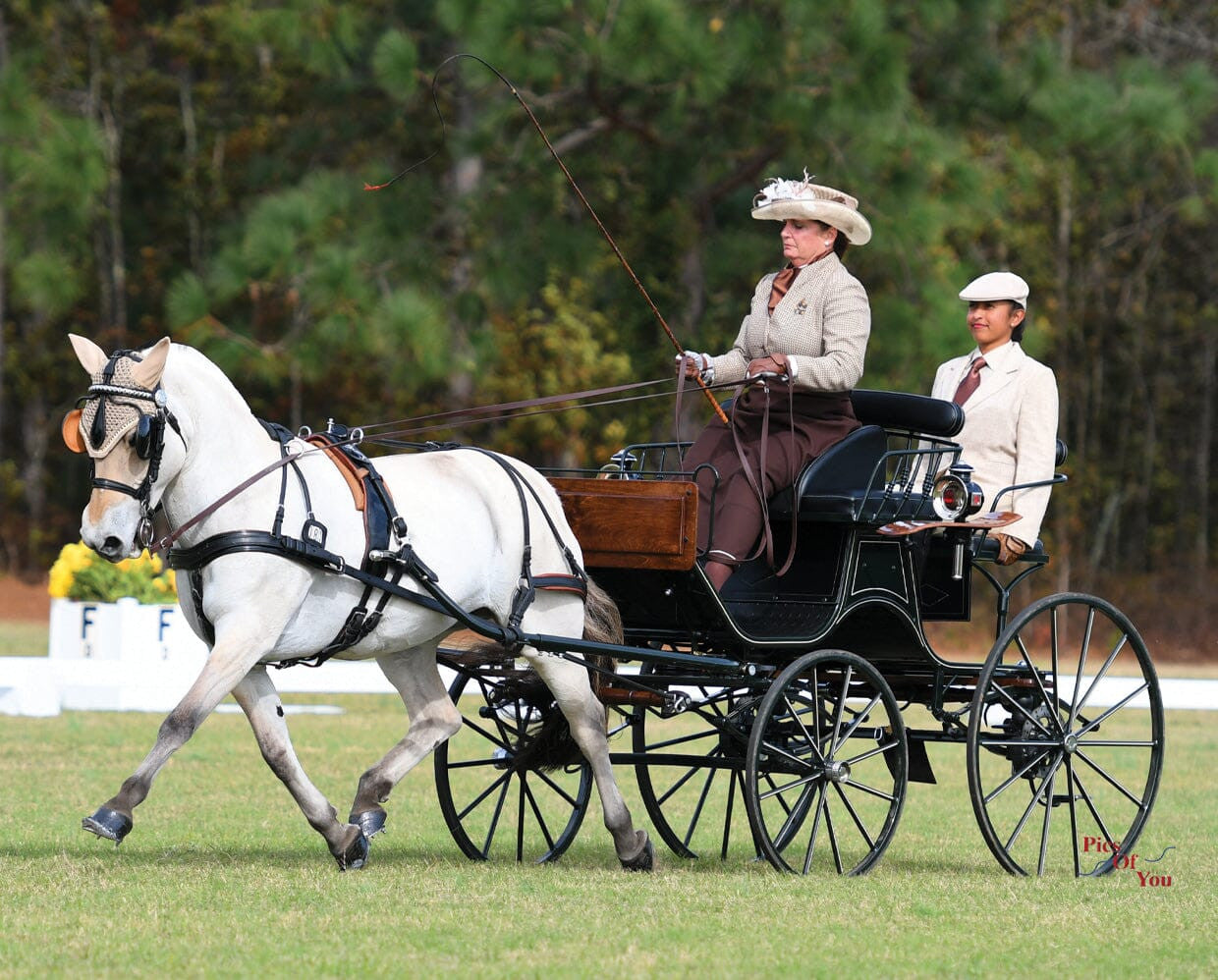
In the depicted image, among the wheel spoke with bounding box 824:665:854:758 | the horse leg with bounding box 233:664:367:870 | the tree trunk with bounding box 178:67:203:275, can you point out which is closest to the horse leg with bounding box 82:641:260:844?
the horse leg with bounding box 233:664:367:870

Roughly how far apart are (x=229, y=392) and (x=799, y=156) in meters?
13.4

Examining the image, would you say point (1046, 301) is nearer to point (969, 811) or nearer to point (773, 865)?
point (969, 811)

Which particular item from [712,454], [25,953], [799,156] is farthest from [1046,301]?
[25,953]

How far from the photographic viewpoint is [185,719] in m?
6.17

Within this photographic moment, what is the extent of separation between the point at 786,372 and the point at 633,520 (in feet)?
2.57

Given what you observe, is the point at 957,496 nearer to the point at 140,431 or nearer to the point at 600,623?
the point at 600,623

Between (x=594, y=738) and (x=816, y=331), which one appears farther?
(x=816, y=331)

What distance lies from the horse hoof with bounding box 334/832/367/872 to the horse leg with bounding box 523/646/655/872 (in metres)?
0.86

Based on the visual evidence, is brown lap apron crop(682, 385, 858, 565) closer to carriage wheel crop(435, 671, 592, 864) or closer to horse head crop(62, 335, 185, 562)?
carriage wheel crop(435, 671, 592, 864)

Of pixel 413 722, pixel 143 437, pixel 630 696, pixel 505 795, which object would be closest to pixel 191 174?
pixel 505 795

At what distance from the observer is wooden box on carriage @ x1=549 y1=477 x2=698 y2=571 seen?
6879 millimetres

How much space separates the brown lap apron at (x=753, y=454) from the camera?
7227mm

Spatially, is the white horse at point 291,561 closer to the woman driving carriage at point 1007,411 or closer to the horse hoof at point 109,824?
the horse hoof at point 109,824
